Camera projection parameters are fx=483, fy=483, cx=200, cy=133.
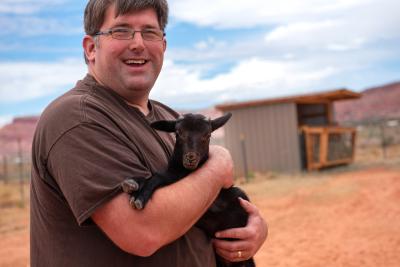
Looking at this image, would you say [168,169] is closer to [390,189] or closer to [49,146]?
[49,146]

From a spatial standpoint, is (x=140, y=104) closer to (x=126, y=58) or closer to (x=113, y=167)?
(x=126, y=58)

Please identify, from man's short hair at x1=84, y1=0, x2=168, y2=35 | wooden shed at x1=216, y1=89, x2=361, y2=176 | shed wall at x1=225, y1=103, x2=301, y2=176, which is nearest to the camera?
man's short hair at x1=84, y1=0, x2=168, y2=35

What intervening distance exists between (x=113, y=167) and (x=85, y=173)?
0.14 m

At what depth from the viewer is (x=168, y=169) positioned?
2893 mm

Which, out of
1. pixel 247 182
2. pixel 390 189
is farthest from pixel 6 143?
pixel 390 189

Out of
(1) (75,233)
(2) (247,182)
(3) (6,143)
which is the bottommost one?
(3) (6,143)

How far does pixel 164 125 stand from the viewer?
124 inches

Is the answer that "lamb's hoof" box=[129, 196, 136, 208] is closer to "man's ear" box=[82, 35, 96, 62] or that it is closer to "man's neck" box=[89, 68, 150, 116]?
"man's neck" box=[89, 68, 150, 116]

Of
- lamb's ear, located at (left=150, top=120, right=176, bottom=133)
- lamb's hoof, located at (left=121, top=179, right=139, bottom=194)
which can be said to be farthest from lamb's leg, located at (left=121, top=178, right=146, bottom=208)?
lamb's ear, located at (left=150, top=120, right=176, bottom=133)

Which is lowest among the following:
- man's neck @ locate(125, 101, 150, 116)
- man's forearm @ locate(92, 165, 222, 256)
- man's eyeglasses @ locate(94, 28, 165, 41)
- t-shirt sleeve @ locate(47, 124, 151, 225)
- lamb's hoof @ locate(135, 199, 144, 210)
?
man's forearm @ locate(92, 165, 222, 256)

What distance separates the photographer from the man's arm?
7.50 feet

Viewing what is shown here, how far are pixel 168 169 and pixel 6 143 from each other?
89.5 m

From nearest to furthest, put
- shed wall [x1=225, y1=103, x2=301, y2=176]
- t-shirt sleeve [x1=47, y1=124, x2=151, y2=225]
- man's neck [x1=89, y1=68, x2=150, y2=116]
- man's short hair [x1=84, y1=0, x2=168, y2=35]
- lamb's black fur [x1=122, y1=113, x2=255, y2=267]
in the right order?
t-shirt sleeve [x1=47, y1=124, x2=151, y2=225] → man's short hair [x1=84, y1=0, x2=168, y2=35] → man's neck [x1=89, y1=68, x2=150, y2=116] → lamb's black fur [x1=122, y1=113, x2=255, y2=267] → shed wall [x1=225, y1=103, x2=301, y2=176]

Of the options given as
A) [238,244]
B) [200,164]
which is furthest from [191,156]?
[238,244]
